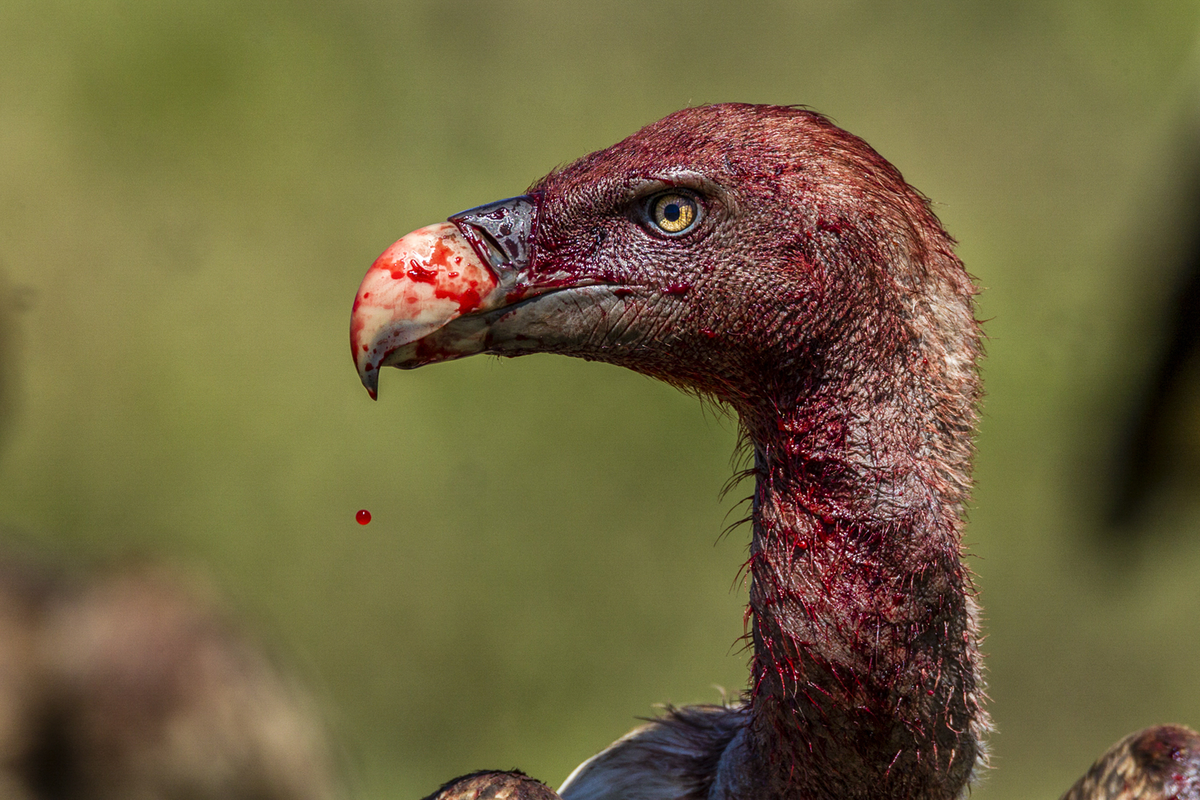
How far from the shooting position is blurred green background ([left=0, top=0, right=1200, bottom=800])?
4402 millimetres

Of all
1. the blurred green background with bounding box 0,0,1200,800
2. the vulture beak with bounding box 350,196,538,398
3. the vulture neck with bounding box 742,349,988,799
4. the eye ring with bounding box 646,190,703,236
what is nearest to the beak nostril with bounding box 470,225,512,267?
the vulture beak with bounding box 350,196,538,398

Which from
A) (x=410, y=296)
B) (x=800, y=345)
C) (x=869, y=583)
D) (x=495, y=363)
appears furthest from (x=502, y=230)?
(x=495, y=363)

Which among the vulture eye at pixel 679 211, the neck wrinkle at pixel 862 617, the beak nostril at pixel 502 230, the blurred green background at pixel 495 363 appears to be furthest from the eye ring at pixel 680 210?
the blurred green background at pixel 495 363

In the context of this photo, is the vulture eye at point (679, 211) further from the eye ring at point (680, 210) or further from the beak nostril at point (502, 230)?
the beak nostril at point (502, 230)

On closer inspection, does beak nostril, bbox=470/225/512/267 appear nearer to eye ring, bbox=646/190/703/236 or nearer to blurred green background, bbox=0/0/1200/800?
eye ring, bbox=646/190/703/236

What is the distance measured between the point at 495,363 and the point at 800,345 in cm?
299

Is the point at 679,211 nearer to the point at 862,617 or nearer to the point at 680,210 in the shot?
the point at 680,210

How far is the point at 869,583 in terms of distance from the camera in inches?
59.1

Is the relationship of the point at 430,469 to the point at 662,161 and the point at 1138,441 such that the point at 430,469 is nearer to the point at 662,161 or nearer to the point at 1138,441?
the point at 1138,441

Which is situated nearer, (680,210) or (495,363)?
(680,210)

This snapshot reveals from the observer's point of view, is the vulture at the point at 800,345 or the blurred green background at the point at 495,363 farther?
the blurred green background at the point at 495,363

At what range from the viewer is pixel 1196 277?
14.3 feet

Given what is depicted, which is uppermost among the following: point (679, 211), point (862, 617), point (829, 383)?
point (679, 211)

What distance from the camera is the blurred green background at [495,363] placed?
440cm
